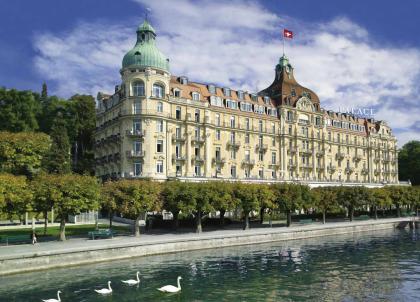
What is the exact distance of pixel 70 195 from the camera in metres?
57.7

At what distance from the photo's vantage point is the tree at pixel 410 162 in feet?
530

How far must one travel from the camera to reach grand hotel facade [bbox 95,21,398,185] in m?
92.7

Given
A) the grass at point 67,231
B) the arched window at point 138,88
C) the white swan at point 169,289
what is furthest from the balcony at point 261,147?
the white swan at point 169,289

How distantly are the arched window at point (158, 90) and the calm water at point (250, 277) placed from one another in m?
45.9

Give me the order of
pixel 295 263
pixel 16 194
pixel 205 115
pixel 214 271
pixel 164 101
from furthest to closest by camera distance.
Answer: pixel 205 115
pixel 164 101
pixel 16 194
pixel 295 263
pixel 214 271

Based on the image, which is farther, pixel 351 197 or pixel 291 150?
pixel 291 150

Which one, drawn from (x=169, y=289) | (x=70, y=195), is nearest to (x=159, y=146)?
(x=70, y=195)

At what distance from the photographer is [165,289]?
3469cm

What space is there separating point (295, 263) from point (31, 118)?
264ft

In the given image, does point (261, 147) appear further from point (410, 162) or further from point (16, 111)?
point (410, 162)

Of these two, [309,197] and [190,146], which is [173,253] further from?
[190,146]

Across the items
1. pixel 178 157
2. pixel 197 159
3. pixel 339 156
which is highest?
pixel 339 156

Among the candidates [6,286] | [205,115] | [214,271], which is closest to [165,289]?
[214,271]

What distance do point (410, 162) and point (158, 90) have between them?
112 metres
